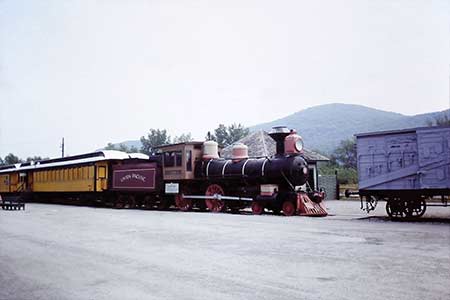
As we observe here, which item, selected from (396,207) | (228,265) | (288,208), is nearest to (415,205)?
(396,207)

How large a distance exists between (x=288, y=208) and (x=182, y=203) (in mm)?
5820

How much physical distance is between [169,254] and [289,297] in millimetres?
2813

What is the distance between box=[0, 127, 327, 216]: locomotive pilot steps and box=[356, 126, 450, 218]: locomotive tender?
2387 mm

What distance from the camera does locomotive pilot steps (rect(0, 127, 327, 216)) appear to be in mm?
15516

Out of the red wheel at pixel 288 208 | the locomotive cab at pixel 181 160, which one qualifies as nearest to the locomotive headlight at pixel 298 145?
the red wheel at pixel 288 208

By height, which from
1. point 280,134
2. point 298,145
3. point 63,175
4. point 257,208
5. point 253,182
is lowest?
point 257,208

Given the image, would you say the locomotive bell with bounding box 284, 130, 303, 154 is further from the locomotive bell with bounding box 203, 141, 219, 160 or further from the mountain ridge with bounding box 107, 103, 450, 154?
the mountain ridge with bounding box 107, 103, 450, 154

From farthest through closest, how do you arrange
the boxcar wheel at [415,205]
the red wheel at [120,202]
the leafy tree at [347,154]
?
1. the leafy tree at [347,154]
2. the red wheel at [120,202]
3. the boxcar wheel at [415,205]

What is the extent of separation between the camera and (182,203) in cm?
1903

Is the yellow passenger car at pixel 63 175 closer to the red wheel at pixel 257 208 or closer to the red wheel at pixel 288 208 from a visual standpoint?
the red wheel at pixel 257 208

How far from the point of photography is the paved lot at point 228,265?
4391mm

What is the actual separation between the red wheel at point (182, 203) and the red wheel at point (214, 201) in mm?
1093

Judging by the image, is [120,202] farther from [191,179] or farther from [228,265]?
[228,265]

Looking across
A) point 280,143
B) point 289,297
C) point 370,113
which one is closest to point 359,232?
point 289,297
